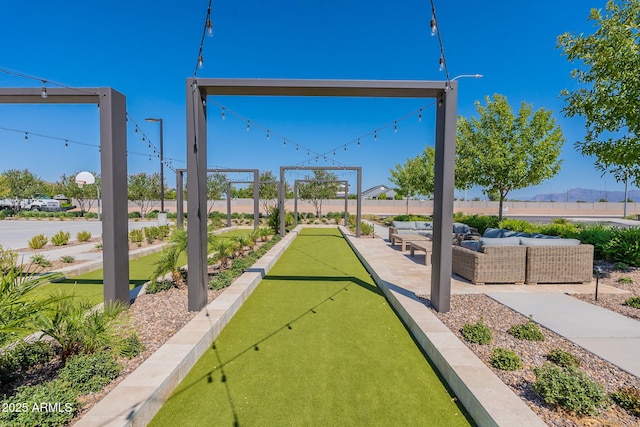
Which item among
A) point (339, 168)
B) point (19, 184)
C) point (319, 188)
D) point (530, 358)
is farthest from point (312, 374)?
point (19, 184)

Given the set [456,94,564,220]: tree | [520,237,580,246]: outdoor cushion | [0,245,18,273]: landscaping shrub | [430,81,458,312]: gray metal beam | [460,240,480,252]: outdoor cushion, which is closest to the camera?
[0,245,18,273]: landscaping shrub

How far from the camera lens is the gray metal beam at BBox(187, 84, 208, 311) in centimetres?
402

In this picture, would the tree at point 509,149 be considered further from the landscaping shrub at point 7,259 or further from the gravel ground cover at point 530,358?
the landscaping shrub at point 7,259

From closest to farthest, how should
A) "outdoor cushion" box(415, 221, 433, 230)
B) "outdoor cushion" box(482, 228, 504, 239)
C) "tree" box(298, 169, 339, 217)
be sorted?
"outdoor cushion" box(482, 228, 504, 239), "outdoor cushion" box(415, 221, 433, 230), "tree" box(298, 169, 339, 217)

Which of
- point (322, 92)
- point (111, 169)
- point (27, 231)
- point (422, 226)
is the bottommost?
point (27, 231)

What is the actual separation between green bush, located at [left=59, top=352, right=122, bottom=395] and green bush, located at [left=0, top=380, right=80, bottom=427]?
0.18 meters

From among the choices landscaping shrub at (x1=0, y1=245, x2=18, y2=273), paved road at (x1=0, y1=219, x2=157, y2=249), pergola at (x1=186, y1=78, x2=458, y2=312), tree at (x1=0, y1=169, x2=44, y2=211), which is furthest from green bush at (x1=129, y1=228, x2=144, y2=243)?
tree at (x1=0, y1=169, x2=44, y2=211)

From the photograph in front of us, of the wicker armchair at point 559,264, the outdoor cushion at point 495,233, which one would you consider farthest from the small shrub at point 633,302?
the outdoor cushion at point 495,233

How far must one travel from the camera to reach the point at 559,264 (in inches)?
226

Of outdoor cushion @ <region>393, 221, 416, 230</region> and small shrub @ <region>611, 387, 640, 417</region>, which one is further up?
outdoor cushion @ <region>393, 221, 416, 230</region>

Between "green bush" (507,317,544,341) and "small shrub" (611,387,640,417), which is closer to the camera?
"small shrub" (611,387,640,417)

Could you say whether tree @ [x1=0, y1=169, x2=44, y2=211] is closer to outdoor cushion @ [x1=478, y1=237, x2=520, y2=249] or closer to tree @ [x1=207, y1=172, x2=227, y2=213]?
tree @ [x1=207, y1=172, x2=227, y2=213]

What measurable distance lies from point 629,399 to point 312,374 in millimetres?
2373

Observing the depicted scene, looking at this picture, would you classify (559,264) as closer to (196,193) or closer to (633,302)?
(633,302)
